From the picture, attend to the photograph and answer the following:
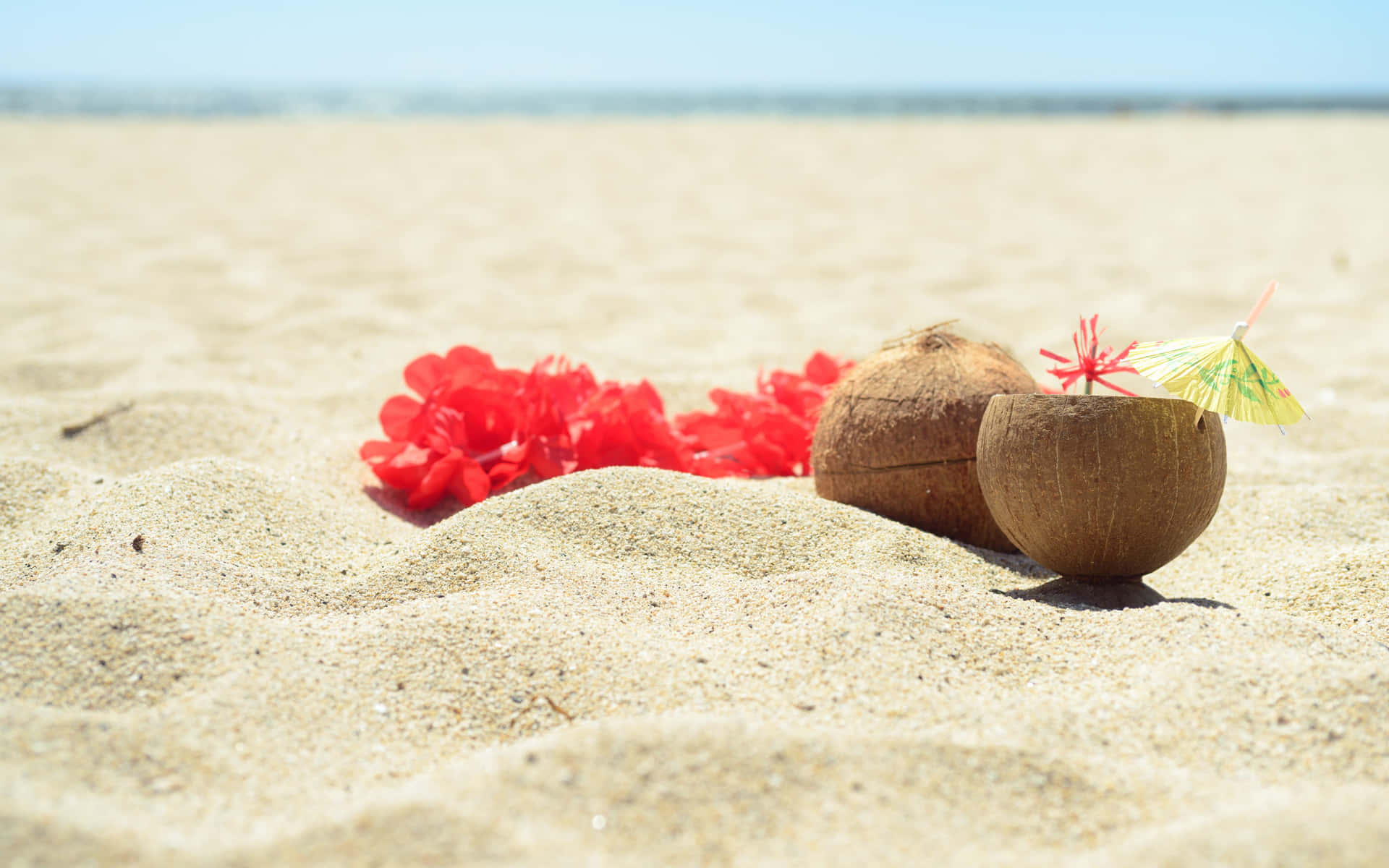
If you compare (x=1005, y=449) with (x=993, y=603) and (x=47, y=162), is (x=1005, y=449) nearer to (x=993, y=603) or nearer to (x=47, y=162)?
(x=993, y=603)

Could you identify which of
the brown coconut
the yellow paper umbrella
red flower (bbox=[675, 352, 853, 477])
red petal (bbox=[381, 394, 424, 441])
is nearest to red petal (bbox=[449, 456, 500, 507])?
red petal (bbox=[381, 394, 424, 441])

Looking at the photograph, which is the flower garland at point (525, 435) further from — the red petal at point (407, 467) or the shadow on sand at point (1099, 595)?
the shadow on sand at point (1099, 595)

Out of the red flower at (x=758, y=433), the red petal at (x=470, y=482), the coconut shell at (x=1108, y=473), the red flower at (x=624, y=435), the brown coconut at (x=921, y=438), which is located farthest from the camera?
the red flower at (x=758, y=433)

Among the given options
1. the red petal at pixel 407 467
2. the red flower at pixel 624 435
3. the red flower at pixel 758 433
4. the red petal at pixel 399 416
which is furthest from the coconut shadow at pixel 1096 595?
the red petal at pixel 399 416

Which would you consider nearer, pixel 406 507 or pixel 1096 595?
pixel 1096 595

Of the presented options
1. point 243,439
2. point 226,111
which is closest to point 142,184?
point 243,439

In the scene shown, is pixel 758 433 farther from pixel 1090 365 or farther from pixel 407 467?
pixel 1090 365

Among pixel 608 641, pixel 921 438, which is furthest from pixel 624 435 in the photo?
pixel 608 641
